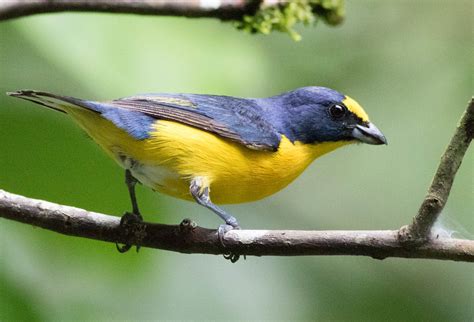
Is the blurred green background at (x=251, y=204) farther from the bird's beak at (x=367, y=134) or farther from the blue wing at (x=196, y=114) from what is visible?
the bird's beak at (x=367, y=134)

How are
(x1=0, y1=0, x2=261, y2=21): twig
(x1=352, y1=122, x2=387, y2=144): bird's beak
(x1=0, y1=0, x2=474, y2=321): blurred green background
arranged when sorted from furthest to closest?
(x1=352, y1=122, x2=387, y2=144): bird's beak → (x1=0, y1=0, x2=474, y2=321): blurred green background → (x1=0, y1=0, x2=261, y2=21): twig

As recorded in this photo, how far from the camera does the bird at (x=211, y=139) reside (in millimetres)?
3832

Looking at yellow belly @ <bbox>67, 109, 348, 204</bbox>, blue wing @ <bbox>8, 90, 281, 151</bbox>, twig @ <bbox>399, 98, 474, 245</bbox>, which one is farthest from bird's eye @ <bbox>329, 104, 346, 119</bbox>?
twig @ <bbox>399, 98, 474, 245</bbox>

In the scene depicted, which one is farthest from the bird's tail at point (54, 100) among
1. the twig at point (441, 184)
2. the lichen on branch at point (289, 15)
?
the twig at point (441, 184)

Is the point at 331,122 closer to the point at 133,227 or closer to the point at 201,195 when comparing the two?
the point at 201,195

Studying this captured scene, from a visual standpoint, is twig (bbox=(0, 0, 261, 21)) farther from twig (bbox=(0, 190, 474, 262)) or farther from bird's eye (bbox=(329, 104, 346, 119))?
twig (bbox=(0, 190, 474, 262))

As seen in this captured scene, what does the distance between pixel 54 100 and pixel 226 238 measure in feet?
3.15

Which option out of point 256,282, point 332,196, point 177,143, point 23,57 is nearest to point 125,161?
point 177,143

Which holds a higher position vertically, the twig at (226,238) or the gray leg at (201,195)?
the gray leg at (201,195)

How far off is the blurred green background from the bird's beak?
53 cm

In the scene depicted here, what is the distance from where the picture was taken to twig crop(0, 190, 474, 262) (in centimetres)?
280

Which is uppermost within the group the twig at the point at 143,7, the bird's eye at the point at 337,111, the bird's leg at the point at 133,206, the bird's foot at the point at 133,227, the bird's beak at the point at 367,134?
the twig at the point at 143,7

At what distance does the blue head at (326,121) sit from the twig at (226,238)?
45.0 inches

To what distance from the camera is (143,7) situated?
13.2 ft
